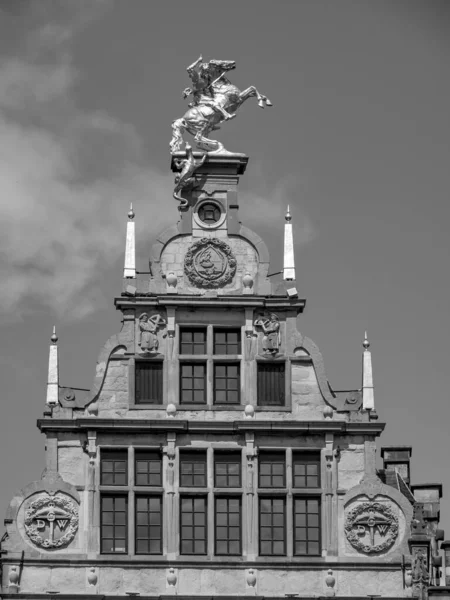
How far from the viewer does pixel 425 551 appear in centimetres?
6206

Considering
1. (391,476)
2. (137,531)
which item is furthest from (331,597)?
(391,476)

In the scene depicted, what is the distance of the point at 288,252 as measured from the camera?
2539 inches

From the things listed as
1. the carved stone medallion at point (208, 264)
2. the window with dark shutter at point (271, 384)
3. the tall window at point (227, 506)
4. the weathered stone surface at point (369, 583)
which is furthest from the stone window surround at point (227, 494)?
the carved stone medallion at point (208, 264)

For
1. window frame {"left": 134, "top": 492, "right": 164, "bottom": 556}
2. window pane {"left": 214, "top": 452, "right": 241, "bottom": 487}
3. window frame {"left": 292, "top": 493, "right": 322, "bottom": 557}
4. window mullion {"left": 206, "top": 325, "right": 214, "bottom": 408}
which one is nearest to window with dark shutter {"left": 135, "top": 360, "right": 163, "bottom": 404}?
window mullion {"left": 206, "top": 325, "right": 214, "bottom": 408}

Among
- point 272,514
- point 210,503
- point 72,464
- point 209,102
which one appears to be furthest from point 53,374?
point 209,102

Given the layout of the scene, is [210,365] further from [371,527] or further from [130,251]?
[371,527]

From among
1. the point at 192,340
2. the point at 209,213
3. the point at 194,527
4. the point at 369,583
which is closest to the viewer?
the point at 369,583

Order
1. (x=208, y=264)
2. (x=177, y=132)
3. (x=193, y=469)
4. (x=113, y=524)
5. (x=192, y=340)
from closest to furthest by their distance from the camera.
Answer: (x=113, y=524) → (x=193, y=469) → (x=192, y=340) → (x=208, y=264) → (x=177, y=132)

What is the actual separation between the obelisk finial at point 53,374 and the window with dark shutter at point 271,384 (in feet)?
16.7

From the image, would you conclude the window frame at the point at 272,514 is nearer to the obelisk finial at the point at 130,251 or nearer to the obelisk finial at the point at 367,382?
the obelisk finial at the point at 367,382

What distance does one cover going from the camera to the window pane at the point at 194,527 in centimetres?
6228

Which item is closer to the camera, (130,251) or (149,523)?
(149,523)

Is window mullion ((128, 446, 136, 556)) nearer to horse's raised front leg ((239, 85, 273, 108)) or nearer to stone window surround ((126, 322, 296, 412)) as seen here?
stone window surround ((126, 322, 296, 412))

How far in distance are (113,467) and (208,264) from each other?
5.78 meters
